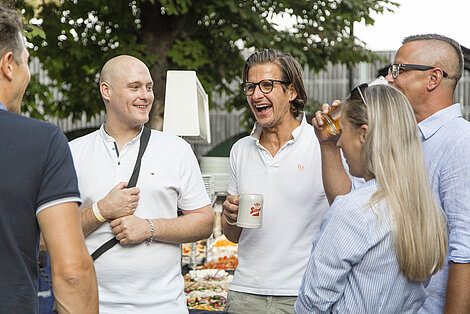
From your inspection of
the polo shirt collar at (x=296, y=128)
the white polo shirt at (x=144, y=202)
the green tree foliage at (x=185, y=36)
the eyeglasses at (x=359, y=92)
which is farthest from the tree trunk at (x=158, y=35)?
the eyeglasses at (x=359, y=92)

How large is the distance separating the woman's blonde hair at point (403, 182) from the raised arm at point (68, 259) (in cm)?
95

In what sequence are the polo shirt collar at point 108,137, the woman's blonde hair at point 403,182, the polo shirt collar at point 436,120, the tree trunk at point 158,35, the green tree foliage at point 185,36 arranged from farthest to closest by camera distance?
the tree trunk at point 158,35 → the green tree foliage at point 185,36 → the polo shirt collar at point 108,137 → the polo shirt collar at point 436,120 → the woman's blonde hair at point 403,182

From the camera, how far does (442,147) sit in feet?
7.40

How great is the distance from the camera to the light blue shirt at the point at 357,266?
1.83 m

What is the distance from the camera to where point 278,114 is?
117 inches

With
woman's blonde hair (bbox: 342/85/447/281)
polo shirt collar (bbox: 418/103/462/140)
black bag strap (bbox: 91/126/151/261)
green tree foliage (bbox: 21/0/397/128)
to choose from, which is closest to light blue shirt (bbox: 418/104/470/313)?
polo shirt collar (bbox: 418/103/462/140)

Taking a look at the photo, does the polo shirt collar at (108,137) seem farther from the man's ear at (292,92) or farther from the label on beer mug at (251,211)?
the man's ear at (292,92)

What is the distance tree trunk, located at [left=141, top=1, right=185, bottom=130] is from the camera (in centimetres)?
899

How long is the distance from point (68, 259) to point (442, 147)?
1.51 metres

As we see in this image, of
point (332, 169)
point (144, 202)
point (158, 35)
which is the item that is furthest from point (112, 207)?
point (158, 35)

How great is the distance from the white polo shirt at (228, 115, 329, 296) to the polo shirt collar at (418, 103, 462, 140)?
0.67m

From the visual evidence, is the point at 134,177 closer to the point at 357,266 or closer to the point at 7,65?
the point at 7,65

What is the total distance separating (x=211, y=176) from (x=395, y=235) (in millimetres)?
4249

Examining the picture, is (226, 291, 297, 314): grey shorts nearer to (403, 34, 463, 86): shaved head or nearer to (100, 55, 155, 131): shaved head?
(100, 55, 155, 131): shaved head
